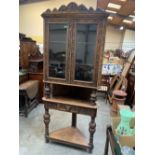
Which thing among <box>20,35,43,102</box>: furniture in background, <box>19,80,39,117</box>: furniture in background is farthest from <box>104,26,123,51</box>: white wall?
<box>19,80,39,117</box>: furniture in background

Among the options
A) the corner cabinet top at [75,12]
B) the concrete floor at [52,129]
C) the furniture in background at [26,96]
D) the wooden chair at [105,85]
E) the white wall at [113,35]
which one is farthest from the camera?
the white wall at [113,35]

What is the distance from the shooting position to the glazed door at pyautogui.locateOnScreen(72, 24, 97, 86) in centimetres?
227

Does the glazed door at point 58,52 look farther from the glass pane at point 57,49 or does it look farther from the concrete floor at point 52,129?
the concrete floor at point 52,129

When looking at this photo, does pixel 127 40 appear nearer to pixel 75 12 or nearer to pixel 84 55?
pixel 84 55

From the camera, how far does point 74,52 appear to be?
7.61 ft

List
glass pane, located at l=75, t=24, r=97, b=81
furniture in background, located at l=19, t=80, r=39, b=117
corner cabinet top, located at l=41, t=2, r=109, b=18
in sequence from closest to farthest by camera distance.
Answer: corner cabinet top, located at l=41, t=2, r=109, b=18 < glass pane, located at l=75, t=24, r=97, b=81 < furniture in background, located at l=19, t=80, r=39, b=117

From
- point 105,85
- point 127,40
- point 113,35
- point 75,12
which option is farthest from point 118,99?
point 113,35

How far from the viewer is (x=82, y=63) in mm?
2367

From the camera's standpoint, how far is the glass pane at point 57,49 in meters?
2.35

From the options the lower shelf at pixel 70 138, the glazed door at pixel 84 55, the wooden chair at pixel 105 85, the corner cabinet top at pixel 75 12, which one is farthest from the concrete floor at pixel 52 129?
the corner cabinet top at pixel 75 12

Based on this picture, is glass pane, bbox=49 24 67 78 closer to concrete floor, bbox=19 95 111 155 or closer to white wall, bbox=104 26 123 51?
concrete floor, bbox=19 95 111 155

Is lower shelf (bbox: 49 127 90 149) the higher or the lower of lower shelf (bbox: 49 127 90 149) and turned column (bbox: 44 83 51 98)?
the lower
